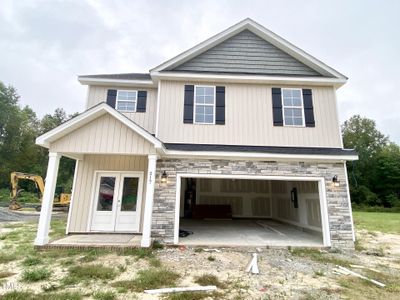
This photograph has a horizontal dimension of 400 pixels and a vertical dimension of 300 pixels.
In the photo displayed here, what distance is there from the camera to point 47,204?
6402 mm

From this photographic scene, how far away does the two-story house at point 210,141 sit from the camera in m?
6.56

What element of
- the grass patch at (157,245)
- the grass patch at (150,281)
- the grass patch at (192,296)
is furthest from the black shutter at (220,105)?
the grass patch at (192,296)

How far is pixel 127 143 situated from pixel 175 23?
18.5m

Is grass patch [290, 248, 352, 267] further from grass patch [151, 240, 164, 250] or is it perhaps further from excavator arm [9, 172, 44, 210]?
excavator arm [9, 172, 44, 210]

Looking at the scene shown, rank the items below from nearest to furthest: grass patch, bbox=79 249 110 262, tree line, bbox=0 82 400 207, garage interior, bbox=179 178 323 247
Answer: grass patch, bbox=79 249 110 262 → garage interior, bbox=179 178 323 247 → tree line, bbox=0 82 400 207

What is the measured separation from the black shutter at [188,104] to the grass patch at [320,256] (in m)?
5.37

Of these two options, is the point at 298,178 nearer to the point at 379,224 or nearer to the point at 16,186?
the point at 379,224

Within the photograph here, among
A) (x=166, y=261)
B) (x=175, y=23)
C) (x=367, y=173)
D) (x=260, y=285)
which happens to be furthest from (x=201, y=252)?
(x=367, y=173)

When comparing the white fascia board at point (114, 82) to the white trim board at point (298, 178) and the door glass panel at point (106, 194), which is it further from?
the white trim board at point (298, 178)

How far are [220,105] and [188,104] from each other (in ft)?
3.85

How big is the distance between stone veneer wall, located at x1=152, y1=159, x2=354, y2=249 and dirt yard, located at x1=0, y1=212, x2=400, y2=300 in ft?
1.87

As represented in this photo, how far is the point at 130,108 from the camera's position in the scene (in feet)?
29.7

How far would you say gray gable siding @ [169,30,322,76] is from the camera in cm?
855

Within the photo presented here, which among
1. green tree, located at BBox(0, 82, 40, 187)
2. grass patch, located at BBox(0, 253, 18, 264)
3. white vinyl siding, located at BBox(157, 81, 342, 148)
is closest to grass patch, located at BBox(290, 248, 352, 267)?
white vinyl siding, located at BBox(157, 81, 342, 148)
